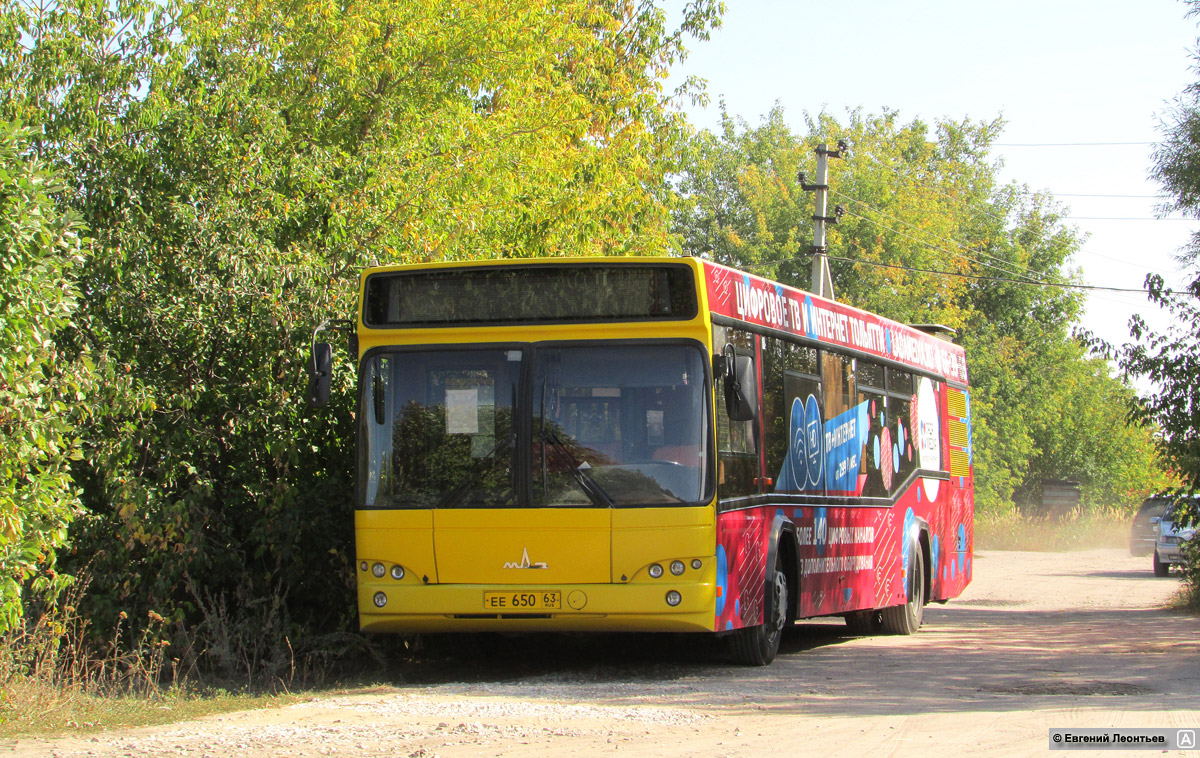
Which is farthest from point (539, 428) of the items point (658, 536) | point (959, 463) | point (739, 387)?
point (959, 463)

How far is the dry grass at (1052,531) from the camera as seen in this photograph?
50.2m

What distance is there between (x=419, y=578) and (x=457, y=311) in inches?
80.5

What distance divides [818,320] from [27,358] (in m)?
7.41

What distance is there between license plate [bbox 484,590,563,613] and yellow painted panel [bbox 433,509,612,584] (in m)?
0.09

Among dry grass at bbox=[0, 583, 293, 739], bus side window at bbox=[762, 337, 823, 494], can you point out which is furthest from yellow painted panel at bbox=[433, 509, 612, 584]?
bus side window at bbox=[762, 337, 823, 494]

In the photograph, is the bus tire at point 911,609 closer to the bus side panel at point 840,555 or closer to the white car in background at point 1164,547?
the bus side panel at point 840,555

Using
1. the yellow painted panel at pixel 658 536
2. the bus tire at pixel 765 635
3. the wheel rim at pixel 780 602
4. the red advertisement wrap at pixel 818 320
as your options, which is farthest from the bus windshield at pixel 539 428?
the wheel rim at pixel 780 602

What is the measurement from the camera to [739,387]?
10656mm

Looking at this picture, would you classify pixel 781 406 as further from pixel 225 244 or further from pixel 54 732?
pixel 54 732

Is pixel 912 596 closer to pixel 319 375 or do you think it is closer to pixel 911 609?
pixel 911 609

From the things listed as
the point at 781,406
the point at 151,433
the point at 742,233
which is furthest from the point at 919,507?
the point at 742,233

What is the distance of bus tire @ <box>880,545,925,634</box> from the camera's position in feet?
54.7

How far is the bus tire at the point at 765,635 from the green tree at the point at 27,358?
5.51 meters

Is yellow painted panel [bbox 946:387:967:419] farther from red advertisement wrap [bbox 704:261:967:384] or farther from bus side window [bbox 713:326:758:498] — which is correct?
bus side window [bbox 713:326:758:498]
